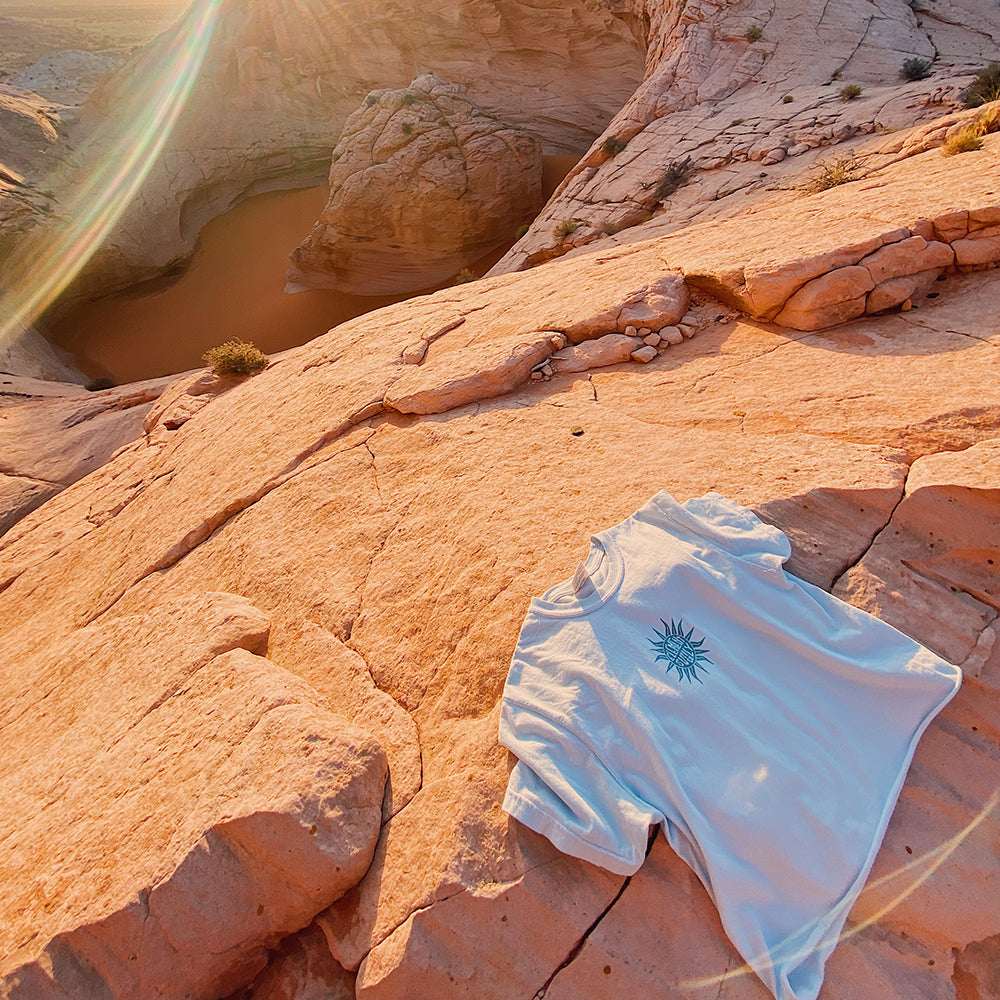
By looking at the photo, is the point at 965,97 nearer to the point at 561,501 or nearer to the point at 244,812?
the point at 561,501

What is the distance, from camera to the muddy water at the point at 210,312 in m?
11.8

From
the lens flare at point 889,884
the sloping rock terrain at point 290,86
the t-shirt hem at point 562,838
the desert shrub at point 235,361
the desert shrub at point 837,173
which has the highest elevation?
the sloping rock terrain at point 290,86

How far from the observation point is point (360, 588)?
2.72 m

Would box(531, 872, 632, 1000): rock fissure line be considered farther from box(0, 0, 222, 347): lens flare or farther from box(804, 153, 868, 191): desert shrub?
box(0, 0, 222, 347): lens flare

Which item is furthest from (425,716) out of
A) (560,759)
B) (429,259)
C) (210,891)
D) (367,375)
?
(429,259)

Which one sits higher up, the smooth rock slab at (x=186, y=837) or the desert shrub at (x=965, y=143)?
the smooth rock slab at (x=186, y=837)

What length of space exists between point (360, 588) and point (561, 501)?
1072 mm

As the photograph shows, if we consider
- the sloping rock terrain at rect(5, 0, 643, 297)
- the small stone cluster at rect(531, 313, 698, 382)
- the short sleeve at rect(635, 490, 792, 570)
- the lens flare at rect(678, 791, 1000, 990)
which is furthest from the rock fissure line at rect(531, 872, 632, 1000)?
the sloping rock terrain at rect(5, 0, 643, 297)

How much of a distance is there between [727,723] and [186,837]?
5.86ft

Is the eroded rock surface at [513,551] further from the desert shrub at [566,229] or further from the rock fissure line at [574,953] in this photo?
the desert shrub at [566,229]

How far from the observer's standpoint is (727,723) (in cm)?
173

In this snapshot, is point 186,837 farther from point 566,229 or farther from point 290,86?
point 290,86

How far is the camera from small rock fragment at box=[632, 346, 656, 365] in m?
3.58

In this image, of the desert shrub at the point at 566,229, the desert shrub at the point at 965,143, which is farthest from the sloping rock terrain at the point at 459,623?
the desert shrub at the point at 566,229
